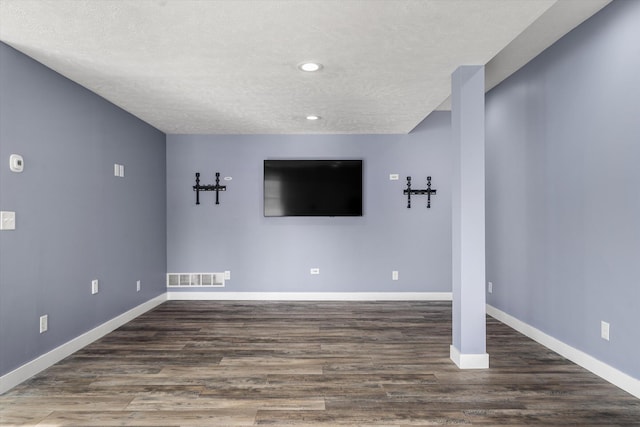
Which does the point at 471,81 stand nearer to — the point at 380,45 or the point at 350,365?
the point at 380,45

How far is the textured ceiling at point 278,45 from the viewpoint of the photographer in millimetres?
2062

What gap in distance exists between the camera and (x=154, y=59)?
270 centimetres

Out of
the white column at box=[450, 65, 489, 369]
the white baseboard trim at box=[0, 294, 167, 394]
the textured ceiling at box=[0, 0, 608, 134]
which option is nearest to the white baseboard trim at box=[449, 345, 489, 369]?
the white column at box=[450, 65, 489, 369]

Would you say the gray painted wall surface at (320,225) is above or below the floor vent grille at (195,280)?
above

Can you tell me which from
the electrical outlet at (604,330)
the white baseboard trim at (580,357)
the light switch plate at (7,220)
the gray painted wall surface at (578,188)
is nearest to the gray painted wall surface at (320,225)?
the gray painted wall surface at (578,188)

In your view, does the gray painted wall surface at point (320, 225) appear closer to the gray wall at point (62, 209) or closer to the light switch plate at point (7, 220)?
the gray wall at point (62, 209)

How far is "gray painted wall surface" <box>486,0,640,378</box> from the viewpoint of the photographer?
2432 mm

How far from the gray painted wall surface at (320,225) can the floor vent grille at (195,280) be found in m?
0.09

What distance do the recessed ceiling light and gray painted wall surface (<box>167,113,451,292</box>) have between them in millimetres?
2313

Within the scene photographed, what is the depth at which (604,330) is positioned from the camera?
2.63 m

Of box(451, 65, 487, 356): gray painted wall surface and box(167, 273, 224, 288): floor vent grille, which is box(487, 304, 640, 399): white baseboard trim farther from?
box(167, 273, 224, 288): floor vent grille

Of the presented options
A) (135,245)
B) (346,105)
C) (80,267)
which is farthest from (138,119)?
(346,105)

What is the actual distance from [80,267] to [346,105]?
9.85 ft

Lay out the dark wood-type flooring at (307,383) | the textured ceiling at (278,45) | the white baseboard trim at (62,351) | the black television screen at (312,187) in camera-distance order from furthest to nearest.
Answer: the black television screen at (312,187)
the white baseboard trim at (62,351)
the dark wood-type flooring at (307,383)
the textured ceiling at (278,45)
